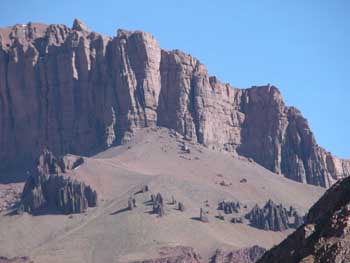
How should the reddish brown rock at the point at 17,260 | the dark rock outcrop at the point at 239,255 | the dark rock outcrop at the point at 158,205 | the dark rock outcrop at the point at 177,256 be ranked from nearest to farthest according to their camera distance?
the dark rock outcrop at the point at 177,256 → the reddish brown rock at the point at 17,260 → the dark rock outcrop at the point at 239,255 → the dark rock outcrop at the point at 158,205

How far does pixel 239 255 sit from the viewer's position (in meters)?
177

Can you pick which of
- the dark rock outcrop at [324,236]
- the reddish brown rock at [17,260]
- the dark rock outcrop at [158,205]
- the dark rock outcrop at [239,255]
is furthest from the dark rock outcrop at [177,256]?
the dark rock outcrop at [324,236]

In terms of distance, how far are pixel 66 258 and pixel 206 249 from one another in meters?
24.0

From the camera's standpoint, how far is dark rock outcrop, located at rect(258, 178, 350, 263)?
42844mm

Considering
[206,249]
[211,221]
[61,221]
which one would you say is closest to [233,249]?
[206,249]

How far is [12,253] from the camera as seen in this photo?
599 feet

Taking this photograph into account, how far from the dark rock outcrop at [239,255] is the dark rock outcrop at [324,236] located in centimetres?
12381

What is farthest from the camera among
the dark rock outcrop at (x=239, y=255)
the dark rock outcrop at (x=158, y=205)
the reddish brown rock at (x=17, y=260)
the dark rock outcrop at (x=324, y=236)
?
the dark rock outcrop at (x=158, y=205)

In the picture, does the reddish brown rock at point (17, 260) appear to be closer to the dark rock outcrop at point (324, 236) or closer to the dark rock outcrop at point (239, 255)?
the dark rock outcrop at point (239, 255)

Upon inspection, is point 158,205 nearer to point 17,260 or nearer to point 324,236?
point 17,260

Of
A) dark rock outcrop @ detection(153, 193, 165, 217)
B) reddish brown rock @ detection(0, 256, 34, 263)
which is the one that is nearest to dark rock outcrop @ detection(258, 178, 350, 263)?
reddish brown rock @ detection(0, 256, 34, 263)

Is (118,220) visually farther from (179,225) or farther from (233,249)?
(233,249)

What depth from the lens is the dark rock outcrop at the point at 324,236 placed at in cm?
4284

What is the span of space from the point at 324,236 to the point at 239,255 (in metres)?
134
